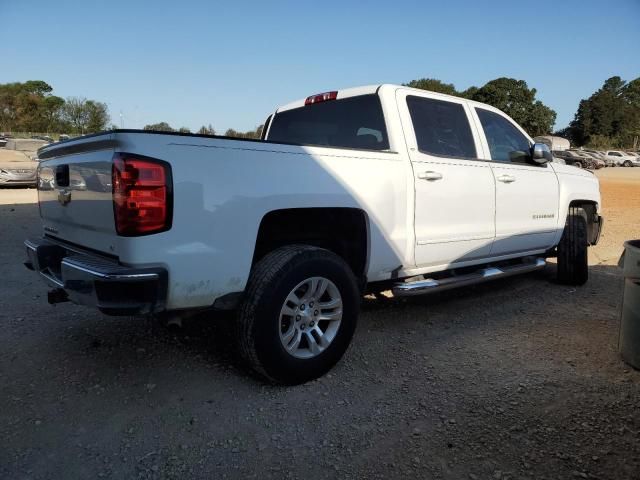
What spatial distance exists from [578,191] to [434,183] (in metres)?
2.61

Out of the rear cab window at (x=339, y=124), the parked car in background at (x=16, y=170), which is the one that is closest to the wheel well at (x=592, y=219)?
the rear cab window at (x=339, y=124)

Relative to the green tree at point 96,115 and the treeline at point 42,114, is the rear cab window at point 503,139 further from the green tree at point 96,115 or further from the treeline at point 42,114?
the treeline at point 42,114

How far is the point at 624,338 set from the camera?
130 inches

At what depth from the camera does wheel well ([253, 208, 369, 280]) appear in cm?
304

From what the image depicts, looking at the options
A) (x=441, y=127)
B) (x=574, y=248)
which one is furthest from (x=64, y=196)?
(x=574, y=248)

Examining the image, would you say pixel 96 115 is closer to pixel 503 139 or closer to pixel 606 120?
pixel 503 139

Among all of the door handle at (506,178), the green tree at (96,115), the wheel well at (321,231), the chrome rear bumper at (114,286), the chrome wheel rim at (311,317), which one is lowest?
the chrome wheel rim at (311,317)

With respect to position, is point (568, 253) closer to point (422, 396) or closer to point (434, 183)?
point (434, 183)

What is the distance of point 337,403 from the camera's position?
2.80m

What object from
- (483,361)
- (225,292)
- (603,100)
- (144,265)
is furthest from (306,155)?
(603,100)

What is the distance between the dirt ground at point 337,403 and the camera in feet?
7.41

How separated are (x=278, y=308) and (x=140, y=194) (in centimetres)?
98

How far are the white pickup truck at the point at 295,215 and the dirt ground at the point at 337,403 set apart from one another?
42cm

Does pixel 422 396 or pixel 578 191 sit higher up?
pixel 578 191
